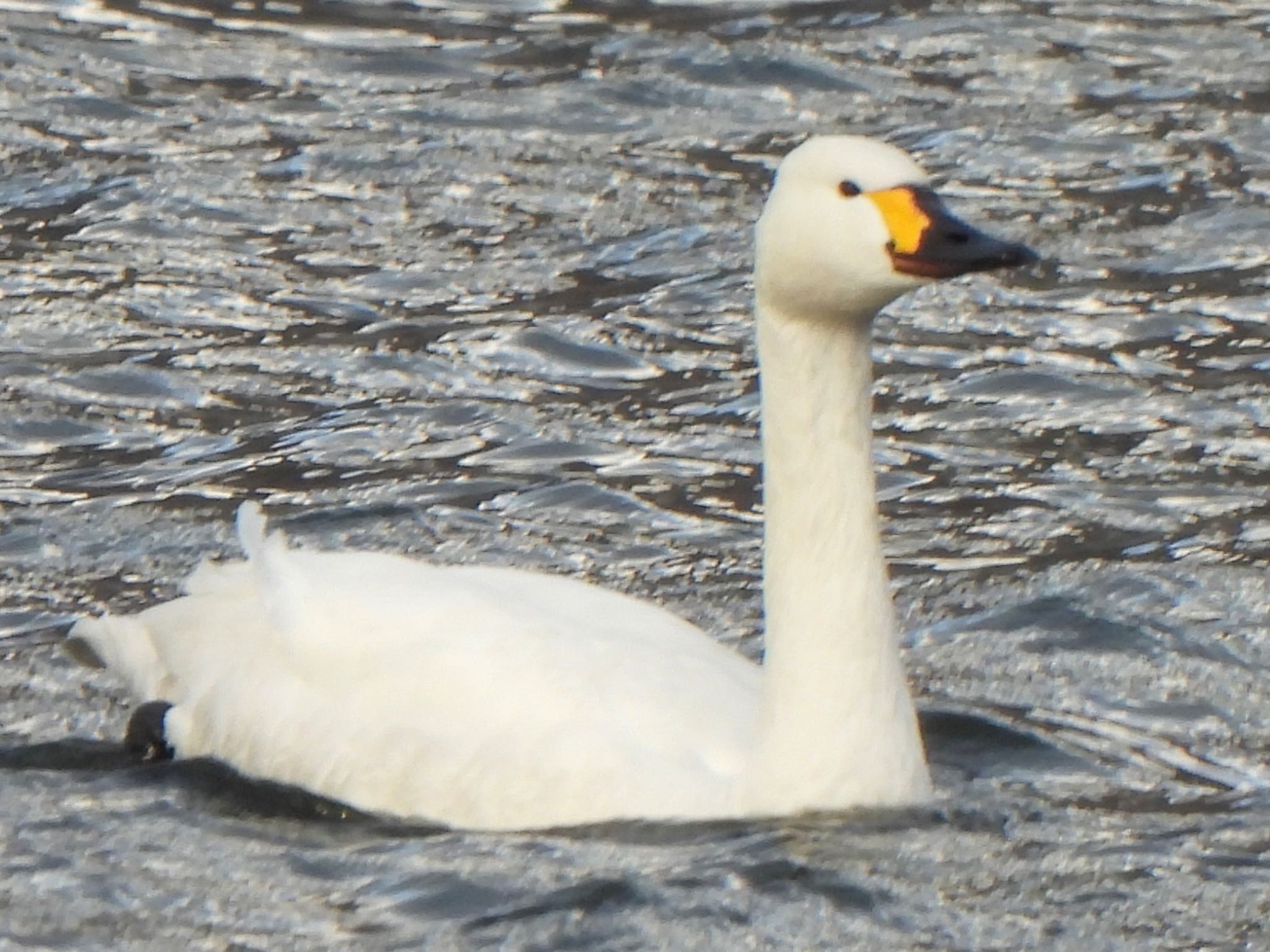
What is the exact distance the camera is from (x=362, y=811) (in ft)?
19.6

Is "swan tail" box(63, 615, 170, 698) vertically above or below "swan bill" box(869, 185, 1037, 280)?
below

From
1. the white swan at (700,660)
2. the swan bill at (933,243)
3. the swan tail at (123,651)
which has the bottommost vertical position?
the swan tail at (123,651)

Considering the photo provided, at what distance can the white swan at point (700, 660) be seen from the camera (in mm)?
5430

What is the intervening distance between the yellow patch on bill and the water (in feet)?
3.72

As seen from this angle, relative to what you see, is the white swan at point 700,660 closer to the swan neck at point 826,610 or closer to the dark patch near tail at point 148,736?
the swan neck at point 826,610

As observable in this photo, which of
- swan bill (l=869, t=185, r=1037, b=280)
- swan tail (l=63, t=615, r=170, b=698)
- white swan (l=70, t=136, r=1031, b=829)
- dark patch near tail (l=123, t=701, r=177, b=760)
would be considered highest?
swan bill (l=869, t=185, r=1037, b=280)

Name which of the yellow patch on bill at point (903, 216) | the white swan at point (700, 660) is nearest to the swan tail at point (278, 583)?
the white swan at point (700, 660)

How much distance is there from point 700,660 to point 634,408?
2999 mm

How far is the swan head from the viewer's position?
5277mm

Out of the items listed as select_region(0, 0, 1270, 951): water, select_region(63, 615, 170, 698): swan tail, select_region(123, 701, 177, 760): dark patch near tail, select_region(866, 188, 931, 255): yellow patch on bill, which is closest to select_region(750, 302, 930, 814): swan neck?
select_region(0, 0, 1270, 951): water

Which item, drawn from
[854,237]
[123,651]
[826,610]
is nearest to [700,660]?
[826,610]

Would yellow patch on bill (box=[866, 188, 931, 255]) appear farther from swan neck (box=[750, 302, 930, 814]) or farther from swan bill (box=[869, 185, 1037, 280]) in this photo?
swan neck (box=[750, 302, 930, 814])

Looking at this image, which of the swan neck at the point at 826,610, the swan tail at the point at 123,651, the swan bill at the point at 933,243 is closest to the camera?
the swan bill at the point at 933,243

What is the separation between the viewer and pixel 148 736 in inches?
259
